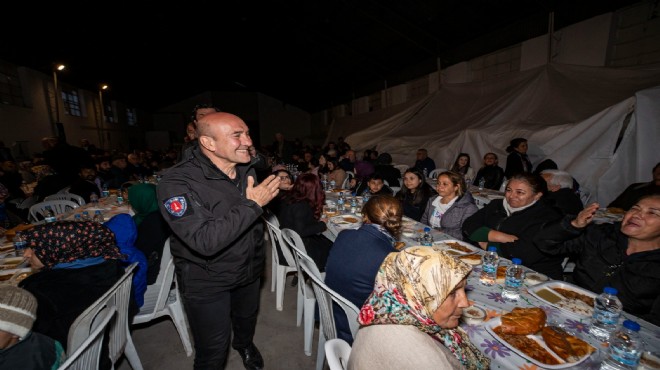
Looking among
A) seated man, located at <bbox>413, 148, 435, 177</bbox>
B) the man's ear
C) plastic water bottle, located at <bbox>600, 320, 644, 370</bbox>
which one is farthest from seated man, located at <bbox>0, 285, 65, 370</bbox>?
seated man, located at <bbox>413, 148, 435, 177</bbox>

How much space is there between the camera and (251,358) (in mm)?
2551

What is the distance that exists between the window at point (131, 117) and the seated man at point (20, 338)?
76.5 feet

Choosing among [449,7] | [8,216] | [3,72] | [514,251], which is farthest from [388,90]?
[3,72]

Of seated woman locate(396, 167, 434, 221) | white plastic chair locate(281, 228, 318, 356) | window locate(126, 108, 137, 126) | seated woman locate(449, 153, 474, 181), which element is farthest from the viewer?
window locate(126, 108, 137, 126)

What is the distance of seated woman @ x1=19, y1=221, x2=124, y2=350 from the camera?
172cm

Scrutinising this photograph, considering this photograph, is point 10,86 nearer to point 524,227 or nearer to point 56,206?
point 56,206

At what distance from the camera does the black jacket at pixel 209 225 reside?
5.29 ft

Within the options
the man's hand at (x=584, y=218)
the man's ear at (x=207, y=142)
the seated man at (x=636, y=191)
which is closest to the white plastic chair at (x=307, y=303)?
the man's ear at (x=207, y=142)

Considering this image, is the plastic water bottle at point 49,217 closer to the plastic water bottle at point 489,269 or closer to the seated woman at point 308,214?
the seated woman at point 308,214

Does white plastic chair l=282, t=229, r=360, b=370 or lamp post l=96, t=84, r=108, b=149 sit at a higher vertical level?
lamp post l=96, t=84, r=108, b=149

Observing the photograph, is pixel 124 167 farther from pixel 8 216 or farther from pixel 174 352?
pixel 174 352

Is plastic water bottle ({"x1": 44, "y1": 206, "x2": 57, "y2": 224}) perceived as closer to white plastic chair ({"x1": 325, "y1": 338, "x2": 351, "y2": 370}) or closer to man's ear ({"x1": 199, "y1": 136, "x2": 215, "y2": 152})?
man's ear ({"x1": 199, "y1": 136, "x2": 215, "y2": 152})

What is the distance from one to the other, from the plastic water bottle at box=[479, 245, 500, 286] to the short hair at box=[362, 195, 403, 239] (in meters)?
0.73

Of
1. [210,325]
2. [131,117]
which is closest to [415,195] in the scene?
[210,325]
